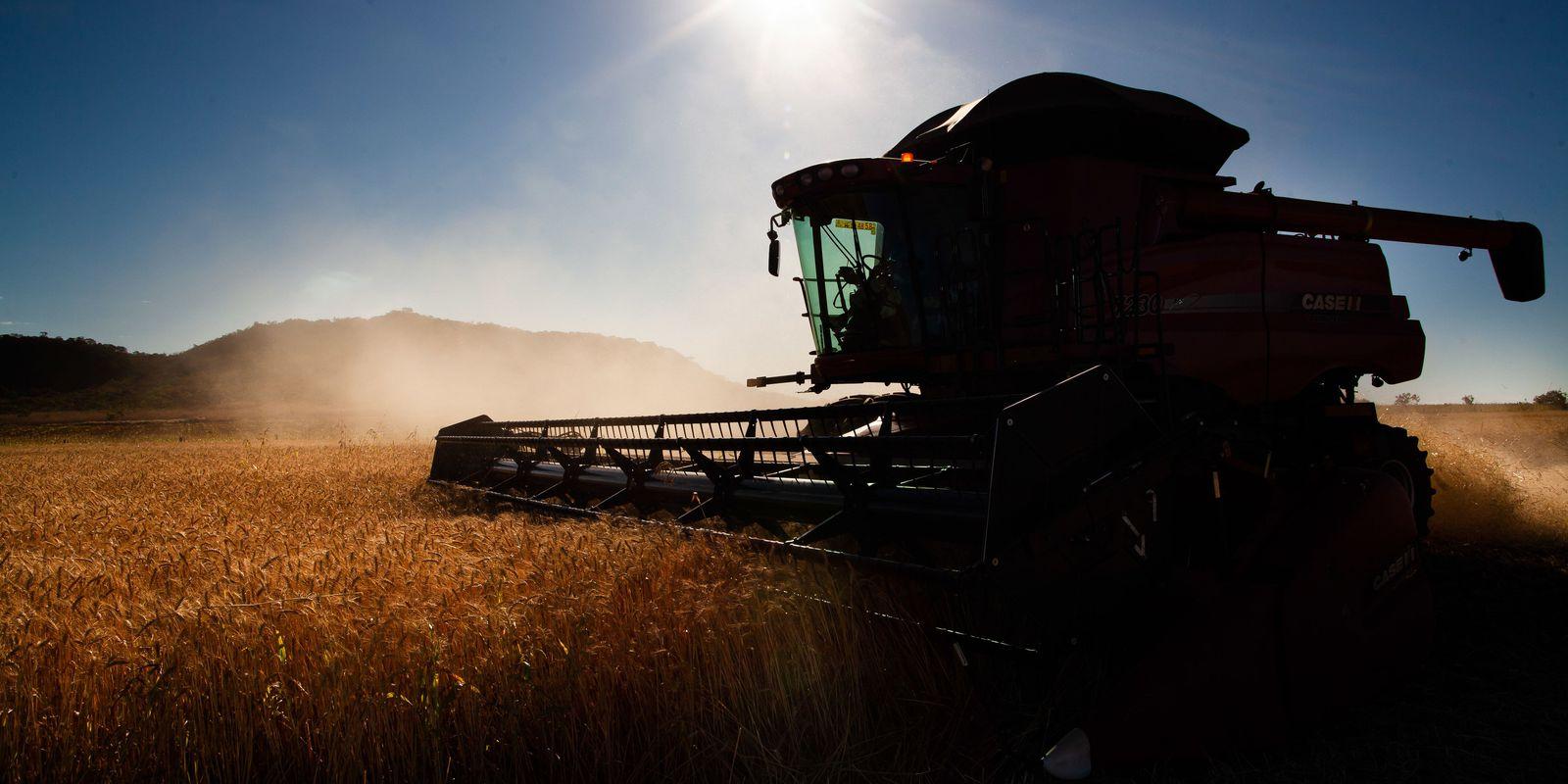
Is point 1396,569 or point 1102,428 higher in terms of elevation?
point 1102,428

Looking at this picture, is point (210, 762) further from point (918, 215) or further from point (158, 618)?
point (918, 215)

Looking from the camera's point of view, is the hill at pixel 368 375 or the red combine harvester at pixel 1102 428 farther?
the hill at pixel 368 375

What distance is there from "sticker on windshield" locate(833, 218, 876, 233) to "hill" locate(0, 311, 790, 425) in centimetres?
4825

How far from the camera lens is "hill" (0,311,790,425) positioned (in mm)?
54375

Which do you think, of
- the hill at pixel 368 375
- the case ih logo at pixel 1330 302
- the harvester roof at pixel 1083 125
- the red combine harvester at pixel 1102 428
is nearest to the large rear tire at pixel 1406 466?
the red combine harvester at pixel 1102 428

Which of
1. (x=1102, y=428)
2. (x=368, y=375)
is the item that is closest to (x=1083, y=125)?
(x=1102, y=428)

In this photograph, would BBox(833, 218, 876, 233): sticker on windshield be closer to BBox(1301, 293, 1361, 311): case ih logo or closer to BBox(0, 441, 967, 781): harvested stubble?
BBox(0, 441, 967, 781): harvested stubble

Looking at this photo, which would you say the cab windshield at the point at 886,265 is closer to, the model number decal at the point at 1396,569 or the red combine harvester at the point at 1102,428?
the red combine harvester at the point at 1102,428

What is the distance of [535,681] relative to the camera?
2.47 metres

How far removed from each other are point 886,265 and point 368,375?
234 feet

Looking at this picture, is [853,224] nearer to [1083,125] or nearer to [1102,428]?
[1083,125]

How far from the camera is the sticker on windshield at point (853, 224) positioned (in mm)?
5219

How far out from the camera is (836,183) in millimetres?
4898

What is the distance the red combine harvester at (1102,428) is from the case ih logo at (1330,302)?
0.07 feet
